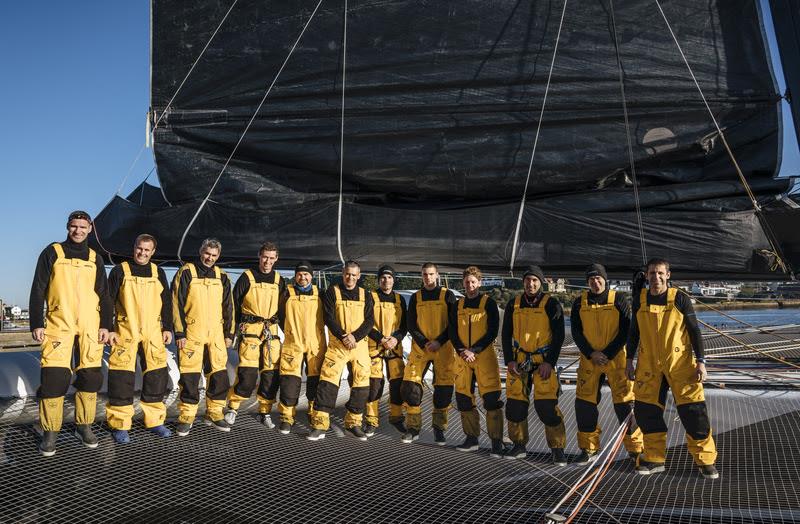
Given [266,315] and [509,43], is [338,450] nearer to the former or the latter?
[266,315]

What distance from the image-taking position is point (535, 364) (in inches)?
176

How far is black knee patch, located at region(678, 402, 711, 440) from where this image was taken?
382 cm

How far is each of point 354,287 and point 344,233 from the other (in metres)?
0.43

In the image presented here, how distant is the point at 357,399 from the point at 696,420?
229 centimetres

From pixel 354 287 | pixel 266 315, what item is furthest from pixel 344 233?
pixel 266 315

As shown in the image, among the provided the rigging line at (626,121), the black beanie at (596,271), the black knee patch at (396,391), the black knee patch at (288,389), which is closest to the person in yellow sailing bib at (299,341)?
the black knee patch at (288,389)

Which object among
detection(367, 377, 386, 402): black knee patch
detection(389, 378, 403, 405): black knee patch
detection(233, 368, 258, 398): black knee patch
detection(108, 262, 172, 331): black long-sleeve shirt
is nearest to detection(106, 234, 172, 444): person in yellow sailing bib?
detection(108, 262, 172, 331): black long-sleeve shirt

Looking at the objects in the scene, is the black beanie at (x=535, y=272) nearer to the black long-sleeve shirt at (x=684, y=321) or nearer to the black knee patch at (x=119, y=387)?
the black long-sleeve shirt at (x=684, y=321)

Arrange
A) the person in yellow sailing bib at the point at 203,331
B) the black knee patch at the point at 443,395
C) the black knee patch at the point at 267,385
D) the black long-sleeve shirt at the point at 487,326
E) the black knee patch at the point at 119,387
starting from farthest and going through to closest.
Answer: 1. the black knee patch at the point at 267,385
2. the black knee patch at the point at 443,395
3. the black long-sleeve shirt at the point at 487,326
4. the person in yellow sailing bib at the point at 203,331
5. the black knee patch at the point at 119,387

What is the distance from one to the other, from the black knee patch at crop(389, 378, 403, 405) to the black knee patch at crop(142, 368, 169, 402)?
5.60 ft

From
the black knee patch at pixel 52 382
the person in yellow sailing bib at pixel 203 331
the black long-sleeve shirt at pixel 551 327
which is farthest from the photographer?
the person in yellow sailing bib at pixel 203 331

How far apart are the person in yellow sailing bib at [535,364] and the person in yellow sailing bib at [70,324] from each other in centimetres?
270

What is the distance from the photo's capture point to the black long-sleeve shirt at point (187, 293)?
4.66 meters

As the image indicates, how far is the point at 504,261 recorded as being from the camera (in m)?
4.85
